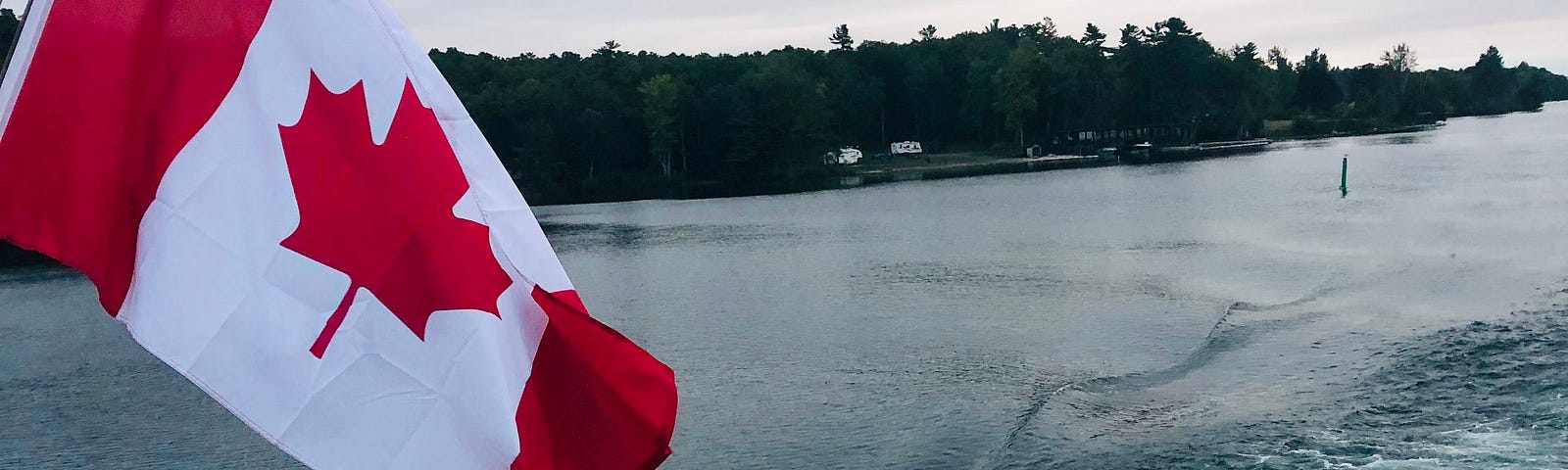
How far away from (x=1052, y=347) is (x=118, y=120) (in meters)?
16.2

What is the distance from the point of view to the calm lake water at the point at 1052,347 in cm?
1356

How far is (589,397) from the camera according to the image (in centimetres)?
420

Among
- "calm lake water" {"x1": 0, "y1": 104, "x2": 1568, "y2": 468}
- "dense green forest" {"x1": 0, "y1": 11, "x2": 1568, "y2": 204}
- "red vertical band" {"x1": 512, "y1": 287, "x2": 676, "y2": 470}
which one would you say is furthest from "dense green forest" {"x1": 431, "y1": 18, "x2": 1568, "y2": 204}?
"red vertical band" {"x1": 512, "y1": 287, "x2": 676, "y2": 470}

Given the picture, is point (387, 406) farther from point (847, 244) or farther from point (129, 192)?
point (847, 244)

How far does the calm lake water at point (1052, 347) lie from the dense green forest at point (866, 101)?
34798 millimetres

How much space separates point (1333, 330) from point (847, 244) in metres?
16.3

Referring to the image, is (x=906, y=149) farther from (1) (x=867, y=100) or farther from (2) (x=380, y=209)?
(2) (x=380, y=209)

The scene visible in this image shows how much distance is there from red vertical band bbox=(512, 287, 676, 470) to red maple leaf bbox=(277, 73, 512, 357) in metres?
0.32

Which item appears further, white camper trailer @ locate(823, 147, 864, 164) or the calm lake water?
white camper trailer @ locate(823, 147, 864, 164)

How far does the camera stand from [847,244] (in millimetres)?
34000

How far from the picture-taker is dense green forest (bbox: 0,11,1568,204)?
248 ft

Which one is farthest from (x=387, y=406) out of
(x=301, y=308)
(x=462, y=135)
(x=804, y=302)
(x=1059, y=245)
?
(x=1059, y=245)

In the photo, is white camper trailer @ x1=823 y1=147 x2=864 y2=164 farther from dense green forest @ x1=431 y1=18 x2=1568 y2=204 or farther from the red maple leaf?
the red maple leaf

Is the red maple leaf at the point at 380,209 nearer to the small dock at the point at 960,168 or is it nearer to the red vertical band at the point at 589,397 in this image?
the red vertical band at the point at 589,397
